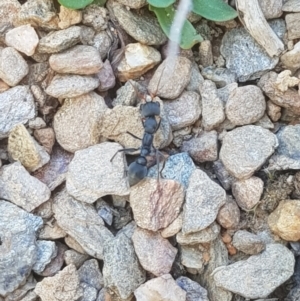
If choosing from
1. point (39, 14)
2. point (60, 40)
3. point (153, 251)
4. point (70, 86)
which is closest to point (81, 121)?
point (70, 86)

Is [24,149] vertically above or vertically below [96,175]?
above

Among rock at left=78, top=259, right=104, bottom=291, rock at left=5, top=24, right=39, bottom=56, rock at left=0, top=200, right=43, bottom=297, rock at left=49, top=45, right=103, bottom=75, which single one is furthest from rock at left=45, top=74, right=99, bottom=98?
rock at left=78, top=259, right=104, bottom=291

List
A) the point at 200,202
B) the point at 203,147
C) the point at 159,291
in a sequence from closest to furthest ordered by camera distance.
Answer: the point at 159,291 < the point at 200,202 < the point at 203,147

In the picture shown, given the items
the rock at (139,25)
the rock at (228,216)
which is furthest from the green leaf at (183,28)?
the rock at (228,216)

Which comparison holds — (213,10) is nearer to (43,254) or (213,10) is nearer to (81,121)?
(81,121)

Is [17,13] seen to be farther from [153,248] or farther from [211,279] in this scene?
[211,279]

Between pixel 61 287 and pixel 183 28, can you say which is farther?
pixel 183 28

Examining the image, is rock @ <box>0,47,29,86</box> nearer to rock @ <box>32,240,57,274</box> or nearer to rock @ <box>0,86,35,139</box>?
rock @ <box>0,86,35,139</box>
